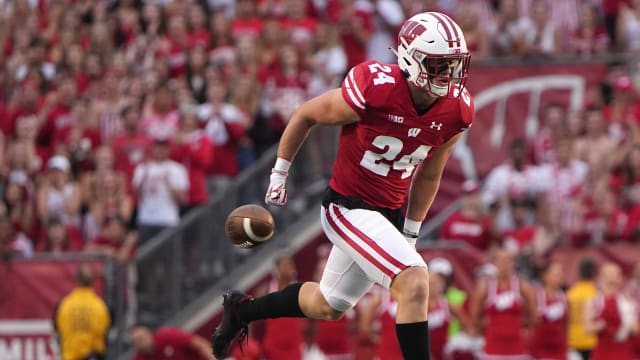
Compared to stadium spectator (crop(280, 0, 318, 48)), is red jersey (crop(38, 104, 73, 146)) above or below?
below

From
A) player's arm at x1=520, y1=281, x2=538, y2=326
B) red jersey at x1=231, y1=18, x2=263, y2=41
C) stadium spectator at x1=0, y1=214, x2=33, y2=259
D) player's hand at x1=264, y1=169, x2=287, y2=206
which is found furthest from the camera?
red jersey at x1=231, y1=18, x2=263, y2=41

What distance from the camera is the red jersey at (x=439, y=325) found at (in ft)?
40.0

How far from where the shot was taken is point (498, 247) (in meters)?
12.9

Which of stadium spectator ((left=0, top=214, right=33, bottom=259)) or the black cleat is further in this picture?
stadium spectator ((left=0, top=214, right=33, bottom=259))

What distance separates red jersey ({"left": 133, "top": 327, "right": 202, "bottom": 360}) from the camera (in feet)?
38.5

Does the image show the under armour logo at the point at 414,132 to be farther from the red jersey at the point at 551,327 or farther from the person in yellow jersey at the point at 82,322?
the person in yellow jersey at the point at 82,322

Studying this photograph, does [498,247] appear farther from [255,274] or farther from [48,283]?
[48,283]

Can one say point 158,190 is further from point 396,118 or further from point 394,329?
point 396,118

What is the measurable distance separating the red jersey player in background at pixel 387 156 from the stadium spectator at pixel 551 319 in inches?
166

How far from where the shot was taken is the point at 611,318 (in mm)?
11930

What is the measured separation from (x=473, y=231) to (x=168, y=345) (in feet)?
9.65

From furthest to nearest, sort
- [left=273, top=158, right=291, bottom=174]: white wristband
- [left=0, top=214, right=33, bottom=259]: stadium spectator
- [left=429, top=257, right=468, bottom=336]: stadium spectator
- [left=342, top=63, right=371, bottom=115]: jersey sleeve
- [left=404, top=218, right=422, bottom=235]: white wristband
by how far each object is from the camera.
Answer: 1. [left=0, top=214, right=33, bottom=259]: stadium spectator
2. [left=429, top=257, right=468, bottom=336]: stadium spectator
3. [left=404, top=218, right=422, bottom=235]: white wristband
4. [left=273, top=158, right=291, bottom=174]: white wristband
5. [left=342, top=63, right=371, bottom=115]: jersey sleeve

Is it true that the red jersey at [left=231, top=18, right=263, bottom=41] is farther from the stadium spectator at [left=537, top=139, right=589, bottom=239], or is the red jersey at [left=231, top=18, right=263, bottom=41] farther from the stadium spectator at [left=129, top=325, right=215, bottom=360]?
the stadium spectator at [left=129, top=325, right=215, bottom=360]

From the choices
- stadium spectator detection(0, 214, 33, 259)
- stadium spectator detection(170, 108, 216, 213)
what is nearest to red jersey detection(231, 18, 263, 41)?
stadium spectator detection(170, 108, 216, 213)
